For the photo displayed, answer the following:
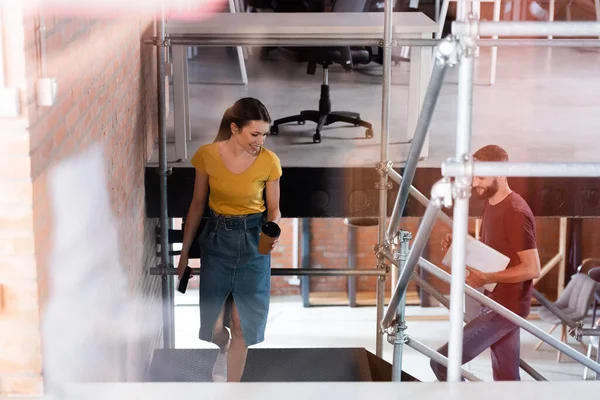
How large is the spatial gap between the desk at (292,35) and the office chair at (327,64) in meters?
0.48

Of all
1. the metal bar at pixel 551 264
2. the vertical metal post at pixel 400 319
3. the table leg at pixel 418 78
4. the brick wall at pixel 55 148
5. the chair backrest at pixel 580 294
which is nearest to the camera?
the brick wall at pixel 55 148

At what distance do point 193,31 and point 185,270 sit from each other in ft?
3.75

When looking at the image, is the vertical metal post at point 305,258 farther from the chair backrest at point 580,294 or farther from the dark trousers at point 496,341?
the dark trousers at point 496,341

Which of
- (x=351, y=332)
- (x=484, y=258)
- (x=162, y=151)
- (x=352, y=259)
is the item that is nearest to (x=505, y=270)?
(x=484, y=258)

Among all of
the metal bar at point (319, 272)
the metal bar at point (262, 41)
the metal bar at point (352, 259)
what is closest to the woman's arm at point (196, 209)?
the metal bar at point (319, 272)

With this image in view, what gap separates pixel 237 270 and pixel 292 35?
1.19 m

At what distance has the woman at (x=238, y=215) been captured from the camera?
3180 mm

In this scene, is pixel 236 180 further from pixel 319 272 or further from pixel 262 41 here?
pixel 319 272

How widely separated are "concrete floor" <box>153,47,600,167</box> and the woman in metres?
0.74

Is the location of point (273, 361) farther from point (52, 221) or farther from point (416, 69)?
point (52, 221)

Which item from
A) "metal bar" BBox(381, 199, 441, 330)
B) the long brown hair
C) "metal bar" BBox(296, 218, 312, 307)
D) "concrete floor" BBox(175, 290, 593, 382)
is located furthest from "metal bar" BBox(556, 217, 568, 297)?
"metal bar" BBox(381, 199, 441, 330)

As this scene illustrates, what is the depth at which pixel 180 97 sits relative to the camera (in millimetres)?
3973

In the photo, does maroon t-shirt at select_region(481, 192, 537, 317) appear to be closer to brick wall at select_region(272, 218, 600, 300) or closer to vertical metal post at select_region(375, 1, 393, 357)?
vertical metal post at select_region(375, 1, 393, 357)

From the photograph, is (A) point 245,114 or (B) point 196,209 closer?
(A) point 245,114
